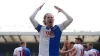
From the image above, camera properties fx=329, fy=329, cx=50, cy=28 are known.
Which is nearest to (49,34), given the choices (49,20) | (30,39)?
(49,20)

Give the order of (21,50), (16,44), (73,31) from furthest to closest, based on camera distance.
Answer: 1. (16,44)
2. (73,31)
3. (21,50)

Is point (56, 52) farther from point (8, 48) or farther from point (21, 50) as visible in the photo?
point (8, 48)

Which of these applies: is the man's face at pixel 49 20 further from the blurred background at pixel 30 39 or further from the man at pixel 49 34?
the blurred background at pixel 30 39

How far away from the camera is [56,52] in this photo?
459 cm

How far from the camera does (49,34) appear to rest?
4.70 m

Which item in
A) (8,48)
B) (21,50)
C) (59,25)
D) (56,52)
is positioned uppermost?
(59,25)

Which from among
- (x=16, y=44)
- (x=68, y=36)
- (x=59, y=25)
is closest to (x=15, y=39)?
(x=16, y=44)

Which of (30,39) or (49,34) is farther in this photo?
(30,39)

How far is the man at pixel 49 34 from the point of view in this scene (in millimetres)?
4617

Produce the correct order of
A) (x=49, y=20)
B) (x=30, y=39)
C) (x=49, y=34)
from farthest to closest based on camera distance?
1. (x=30, y=39)
2. (x=49, y=34)
3. (x=49, y=20)

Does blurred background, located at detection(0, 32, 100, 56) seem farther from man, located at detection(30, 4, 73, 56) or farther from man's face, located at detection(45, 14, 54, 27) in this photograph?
man's face, located at detection(45, 14, 54, 27)

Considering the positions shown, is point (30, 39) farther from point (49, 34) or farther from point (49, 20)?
point (49, 20)

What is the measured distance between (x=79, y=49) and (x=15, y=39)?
13.6 m

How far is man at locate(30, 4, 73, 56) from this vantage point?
15.1 ft
